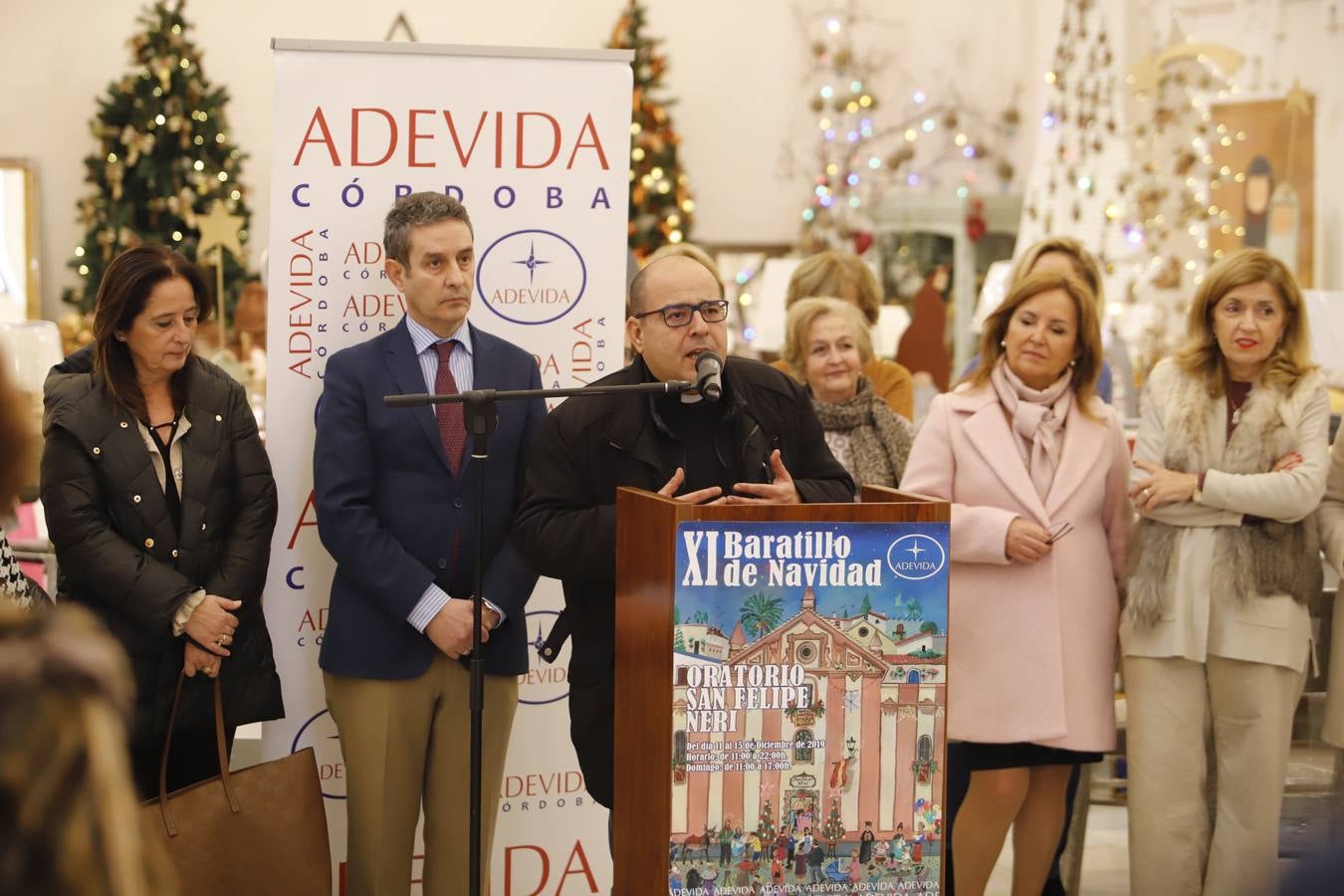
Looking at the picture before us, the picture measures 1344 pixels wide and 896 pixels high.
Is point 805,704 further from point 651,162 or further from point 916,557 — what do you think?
point 651,162

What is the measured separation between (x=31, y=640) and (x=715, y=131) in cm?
921

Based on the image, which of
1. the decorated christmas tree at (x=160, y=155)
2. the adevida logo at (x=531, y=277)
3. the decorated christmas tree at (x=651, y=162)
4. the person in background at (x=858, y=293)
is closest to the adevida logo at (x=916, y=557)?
the adevida logo at (x=531, y=277)

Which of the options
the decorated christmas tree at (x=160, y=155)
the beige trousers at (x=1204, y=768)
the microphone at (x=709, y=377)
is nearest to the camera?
the microphone at (x=709, y=377)

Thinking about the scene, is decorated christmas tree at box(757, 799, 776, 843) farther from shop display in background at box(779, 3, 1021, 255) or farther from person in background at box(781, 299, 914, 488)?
shop display in background at box(779, 3, 1021, 255)

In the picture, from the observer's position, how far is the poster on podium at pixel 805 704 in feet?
6.61

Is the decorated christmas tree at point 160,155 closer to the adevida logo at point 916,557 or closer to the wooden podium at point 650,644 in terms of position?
the wooden podium at point 650,644

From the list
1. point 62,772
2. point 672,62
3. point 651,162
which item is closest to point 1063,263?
point 62,772

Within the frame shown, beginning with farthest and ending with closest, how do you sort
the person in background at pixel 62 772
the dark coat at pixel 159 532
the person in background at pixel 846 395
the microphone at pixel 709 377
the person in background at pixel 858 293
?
the person in background at pixel 858 293 → the person in background at pixel 846 395 → the dark coat at pixel 159 532 → the microphone at pixel 709 377 → the person in background at pixel 62 772

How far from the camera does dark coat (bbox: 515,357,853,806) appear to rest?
2494mm

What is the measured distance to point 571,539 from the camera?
8.11 ft

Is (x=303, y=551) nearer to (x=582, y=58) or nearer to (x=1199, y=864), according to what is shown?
(x=582, y=58)

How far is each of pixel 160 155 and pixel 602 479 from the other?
7493mm

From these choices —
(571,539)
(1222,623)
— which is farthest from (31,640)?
(1222,623)

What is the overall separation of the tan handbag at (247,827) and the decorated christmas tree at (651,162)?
21.6ft
